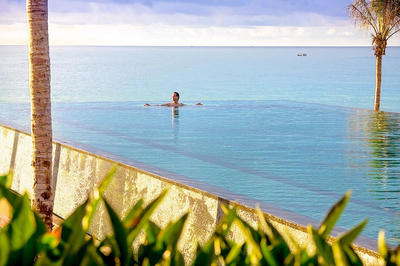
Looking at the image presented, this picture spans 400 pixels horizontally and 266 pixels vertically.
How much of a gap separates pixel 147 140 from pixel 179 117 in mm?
4973

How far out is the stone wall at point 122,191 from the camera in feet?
17.6

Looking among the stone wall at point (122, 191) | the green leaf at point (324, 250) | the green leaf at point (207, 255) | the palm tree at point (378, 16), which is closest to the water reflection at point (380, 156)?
the stone wall at point (122, 191)

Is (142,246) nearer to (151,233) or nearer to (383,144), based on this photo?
(151,233)

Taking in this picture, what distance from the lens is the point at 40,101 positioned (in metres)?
6.34

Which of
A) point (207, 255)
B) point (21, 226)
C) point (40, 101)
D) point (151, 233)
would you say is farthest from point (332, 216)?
point (40, 101)

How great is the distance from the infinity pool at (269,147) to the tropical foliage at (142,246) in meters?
4.37

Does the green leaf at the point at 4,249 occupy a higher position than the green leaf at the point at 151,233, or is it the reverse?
the green leaf at the point at 4,249

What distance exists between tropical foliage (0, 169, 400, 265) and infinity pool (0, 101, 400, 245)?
4.37 meters

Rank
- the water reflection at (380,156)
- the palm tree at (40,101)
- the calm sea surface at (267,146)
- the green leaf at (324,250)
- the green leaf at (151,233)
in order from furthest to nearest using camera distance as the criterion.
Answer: the calm sea surface at (267,146) < the water reflection at (380,156) < the palm tree at (40,101) < the green leaf at (151,233) < the green leaf at (324,250)

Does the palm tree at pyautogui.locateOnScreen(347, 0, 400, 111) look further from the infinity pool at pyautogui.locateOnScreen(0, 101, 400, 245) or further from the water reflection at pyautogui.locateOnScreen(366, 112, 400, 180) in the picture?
the water reflection at pyautogui.locateOnScreen(366, 112, 400, 180)

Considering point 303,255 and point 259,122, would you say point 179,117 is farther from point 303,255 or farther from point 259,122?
point 303,255

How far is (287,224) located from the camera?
457cm

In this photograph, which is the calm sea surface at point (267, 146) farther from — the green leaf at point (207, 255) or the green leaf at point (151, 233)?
the green leaf at point (207, 255)

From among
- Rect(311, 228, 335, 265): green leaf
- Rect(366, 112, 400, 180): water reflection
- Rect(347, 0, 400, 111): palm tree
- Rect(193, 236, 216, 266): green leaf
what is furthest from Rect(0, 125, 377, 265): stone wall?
Rect(347, 0, 400, 111): palm tree
